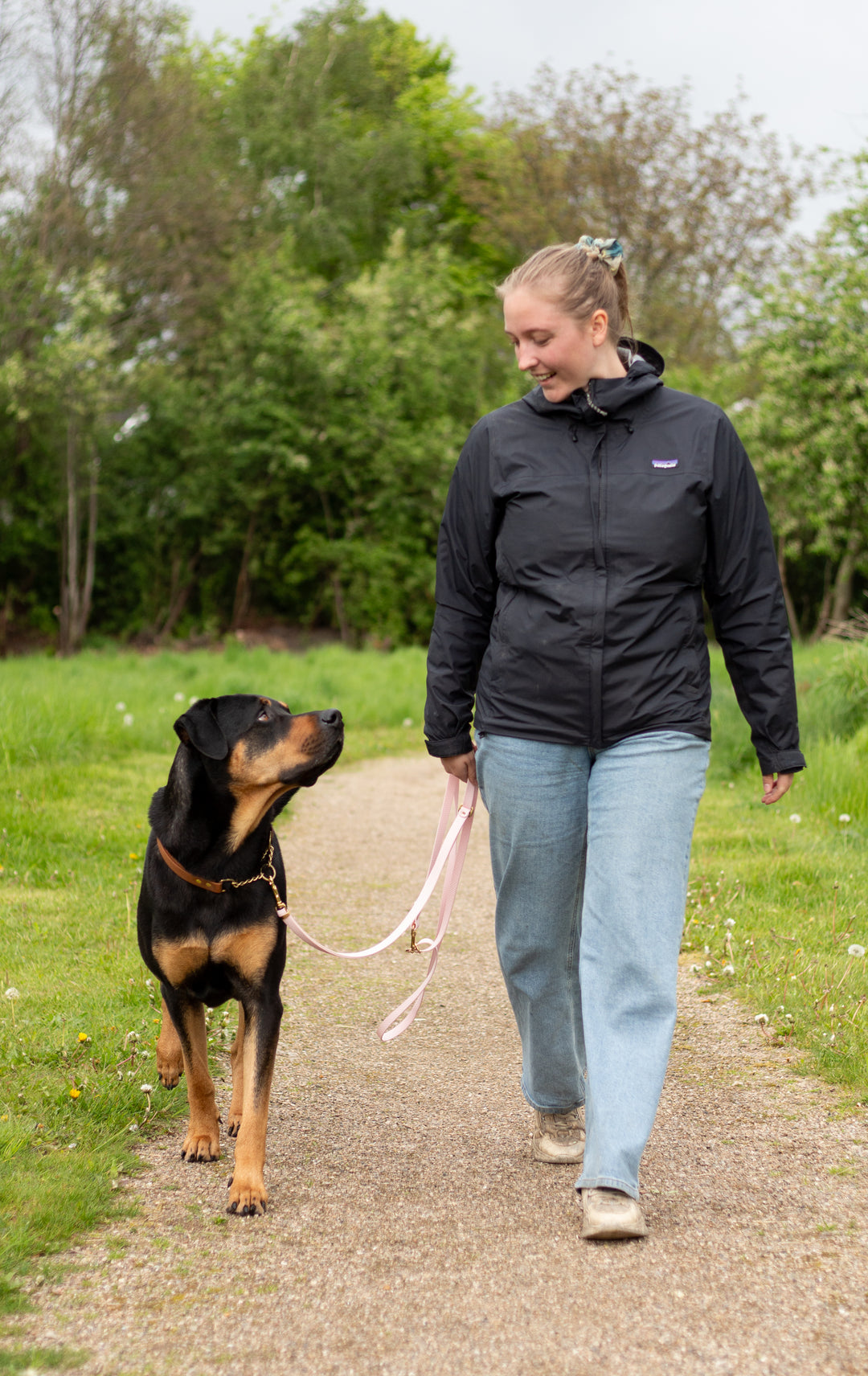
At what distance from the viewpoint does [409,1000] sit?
13.1ft

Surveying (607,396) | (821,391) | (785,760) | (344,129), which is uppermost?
(344,129)

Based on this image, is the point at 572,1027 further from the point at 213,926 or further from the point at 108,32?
the point at 108,32

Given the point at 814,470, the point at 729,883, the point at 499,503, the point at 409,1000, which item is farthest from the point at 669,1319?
the point at 814,470

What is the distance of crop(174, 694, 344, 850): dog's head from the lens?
354 centimetres

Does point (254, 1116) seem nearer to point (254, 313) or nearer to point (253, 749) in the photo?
point (253, 749)

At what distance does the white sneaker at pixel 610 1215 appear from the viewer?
298cm

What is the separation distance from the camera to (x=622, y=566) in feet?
10.1

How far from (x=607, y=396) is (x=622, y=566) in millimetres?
426

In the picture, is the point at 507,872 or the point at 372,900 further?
the point at 372,900

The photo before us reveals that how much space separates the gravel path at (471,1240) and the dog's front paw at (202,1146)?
0.05 m

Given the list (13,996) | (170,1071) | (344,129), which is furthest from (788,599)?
(170,1071)

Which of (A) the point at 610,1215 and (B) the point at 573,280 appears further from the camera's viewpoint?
(B) the point at 573,280

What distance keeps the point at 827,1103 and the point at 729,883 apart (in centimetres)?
242

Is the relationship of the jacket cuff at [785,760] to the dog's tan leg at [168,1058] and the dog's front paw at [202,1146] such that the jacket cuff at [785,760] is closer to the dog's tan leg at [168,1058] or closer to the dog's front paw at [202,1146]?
the dog's front paw at [202,1146]
